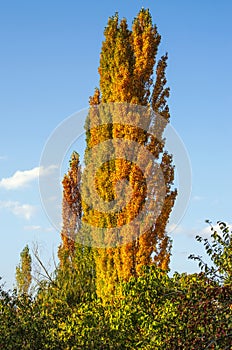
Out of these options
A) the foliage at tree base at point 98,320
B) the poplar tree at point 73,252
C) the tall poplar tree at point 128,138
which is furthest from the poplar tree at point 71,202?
the foliage at tree base at point 98,320

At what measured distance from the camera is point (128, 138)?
54.0 feet

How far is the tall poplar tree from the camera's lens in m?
16.0

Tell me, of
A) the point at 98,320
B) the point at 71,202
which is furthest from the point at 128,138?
the point at 71,202

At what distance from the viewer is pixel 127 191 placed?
53.4ft

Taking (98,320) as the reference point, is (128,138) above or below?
above

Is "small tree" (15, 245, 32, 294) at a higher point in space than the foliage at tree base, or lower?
higher

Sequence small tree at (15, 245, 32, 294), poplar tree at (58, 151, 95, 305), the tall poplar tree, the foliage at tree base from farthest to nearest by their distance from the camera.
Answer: small tree at (15, 245, 32, 294) < poplar tree at (58, 151, 95, 305) < the tall poplar tree < the foliage at tree base

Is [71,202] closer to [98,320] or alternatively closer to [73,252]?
[73,252]

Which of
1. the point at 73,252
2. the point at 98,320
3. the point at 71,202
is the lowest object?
the point at 98,320

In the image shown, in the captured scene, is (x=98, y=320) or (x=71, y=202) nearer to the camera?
(x=98, y=320)

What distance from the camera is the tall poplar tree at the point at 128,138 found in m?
16.0

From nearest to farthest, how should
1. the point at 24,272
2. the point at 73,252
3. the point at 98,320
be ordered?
the point at 98,320, the point at 73,252, the point at 24,272

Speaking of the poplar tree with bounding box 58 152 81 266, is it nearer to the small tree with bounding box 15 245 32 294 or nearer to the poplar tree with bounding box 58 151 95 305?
the poplar tree with bounding box 58 151 95 305

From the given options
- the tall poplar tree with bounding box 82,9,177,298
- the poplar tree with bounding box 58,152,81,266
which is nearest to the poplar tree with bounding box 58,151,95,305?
the poplar tree with bounding box 58,152,81,266
